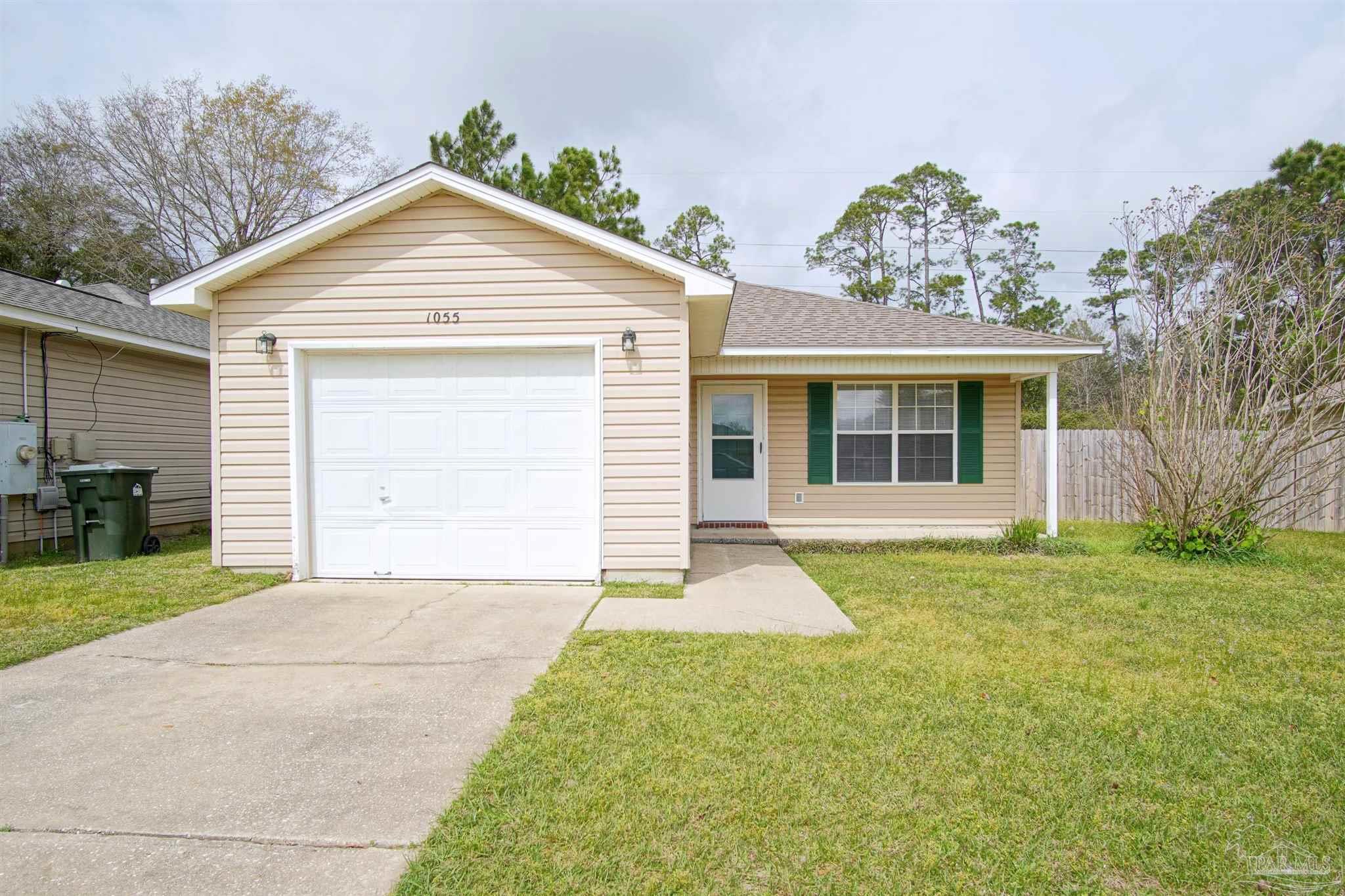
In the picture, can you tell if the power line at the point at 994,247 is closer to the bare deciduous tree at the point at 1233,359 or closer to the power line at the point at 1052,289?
the power line at the point at 1052,289

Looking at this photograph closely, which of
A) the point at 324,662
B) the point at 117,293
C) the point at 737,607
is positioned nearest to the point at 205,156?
the point at 117,293

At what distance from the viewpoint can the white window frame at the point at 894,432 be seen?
1016 centimetres

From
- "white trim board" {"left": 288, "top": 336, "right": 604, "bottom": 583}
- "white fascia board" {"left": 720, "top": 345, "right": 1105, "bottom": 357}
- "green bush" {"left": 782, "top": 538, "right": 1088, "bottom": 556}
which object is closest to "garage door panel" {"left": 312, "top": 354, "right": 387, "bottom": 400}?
"white trim board" {"left": 288, "top": 336, "right": 604, "bottom": 583}

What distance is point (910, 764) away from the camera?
2867mm

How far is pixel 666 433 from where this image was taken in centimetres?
633

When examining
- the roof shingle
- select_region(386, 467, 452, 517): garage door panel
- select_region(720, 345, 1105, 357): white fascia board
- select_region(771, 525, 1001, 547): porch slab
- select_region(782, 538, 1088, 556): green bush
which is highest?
the roof shingle

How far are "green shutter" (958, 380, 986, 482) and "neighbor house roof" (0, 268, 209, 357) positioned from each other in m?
11.5

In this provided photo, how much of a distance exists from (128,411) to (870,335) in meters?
10.5

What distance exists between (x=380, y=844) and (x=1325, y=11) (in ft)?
51.8

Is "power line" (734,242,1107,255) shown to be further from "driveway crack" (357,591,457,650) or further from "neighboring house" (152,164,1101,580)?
"driveway crack" (357,591,457,650)

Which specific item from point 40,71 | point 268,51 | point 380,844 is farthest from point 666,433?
point 40,71

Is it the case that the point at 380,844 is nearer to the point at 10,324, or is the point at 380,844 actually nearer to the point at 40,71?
the point at 10,324

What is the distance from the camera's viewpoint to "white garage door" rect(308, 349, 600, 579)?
21.4 feet

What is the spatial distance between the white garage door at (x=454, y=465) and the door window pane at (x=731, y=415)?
4027 millimetres
